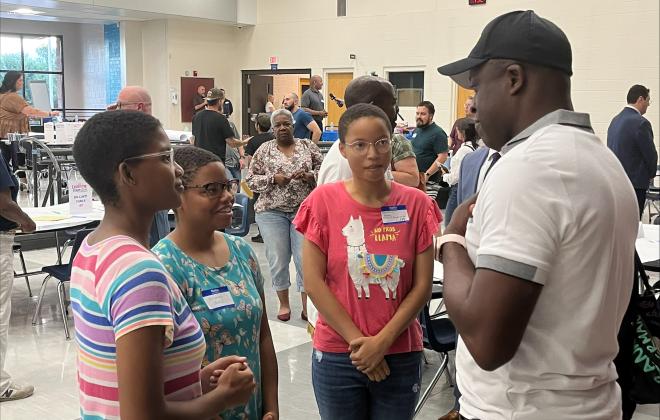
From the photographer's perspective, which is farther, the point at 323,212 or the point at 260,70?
the point at 260,70

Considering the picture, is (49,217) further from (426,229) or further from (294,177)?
(426,229)

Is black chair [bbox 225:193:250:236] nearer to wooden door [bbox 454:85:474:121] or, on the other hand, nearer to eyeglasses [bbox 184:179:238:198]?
eyeglasses [bbox 184:179:238:198]

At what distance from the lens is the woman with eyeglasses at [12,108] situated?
972cm

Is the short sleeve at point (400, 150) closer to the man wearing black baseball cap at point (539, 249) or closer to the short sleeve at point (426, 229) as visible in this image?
the short sleeve at point (426, 229)

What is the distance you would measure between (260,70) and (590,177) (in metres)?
16.0

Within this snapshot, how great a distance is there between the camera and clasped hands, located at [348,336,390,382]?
218 cm

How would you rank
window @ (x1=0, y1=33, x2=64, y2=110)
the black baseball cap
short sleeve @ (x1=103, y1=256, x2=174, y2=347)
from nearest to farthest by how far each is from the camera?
short sleeve @ (x1=103, y1=256, x2=174, y2=347)
the black baseball cap
window @ (x1=0, y1=33, x2=64, y2=110)

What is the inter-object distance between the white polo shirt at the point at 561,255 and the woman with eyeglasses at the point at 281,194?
12.6ft

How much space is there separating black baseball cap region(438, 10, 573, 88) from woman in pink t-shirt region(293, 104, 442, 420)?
3.25 feet

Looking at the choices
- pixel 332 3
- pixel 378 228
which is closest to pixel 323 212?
pixel 378 228

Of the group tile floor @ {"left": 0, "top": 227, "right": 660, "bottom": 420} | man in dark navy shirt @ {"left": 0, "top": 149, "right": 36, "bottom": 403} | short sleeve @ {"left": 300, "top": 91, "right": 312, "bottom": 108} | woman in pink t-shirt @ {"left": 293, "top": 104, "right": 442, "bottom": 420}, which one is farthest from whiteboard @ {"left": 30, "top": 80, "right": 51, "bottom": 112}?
woman in pink t-shirt @ {"left": 293, "top": 104, "right": 442, "bottom": 420}

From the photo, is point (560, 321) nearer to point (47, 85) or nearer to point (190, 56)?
point (190, 56)

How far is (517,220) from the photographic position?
1225mm

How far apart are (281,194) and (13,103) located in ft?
21.4
